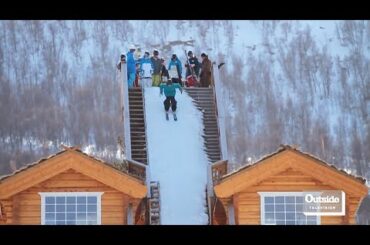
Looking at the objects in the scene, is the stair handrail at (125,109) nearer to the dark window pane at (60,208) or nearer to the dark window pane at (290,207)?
the dark window pane at (60,208)

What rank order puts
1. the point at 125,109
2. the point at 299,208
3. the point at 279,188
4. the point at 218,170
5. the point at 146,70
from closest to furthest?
the point at 299,208 → the point at 279,188 → the point at 218,170 → the point at 125,109 → the point at 146,70

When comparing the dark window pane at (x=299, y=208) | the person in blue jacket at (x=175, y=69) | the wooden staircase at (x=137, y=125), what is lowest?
the dark window pane at (x=299, y=208)

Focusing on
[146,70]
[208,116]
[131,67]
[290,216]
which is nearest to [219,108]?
[208,116]

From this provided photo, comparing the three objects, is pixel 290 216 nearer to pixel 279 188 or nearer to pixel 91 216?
pixel 279 188

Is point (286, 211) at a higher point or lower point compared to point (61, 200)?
lower

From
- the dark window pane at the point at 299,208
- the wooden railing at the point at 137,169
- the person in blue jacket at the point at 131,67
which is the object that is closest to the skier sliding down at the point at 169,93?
the person in blue jacket at the point at 131,67

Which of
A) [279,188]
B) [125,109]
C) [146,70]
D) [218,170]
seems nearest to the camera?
[279,188]

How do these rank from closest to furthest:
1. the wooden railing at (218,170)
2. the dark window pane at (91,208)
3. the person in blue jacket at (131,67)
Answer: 1. the dark window pane at (91,208)
2. the wooden railing at (218,170)
3. the person in blue jacket at (131,67)
